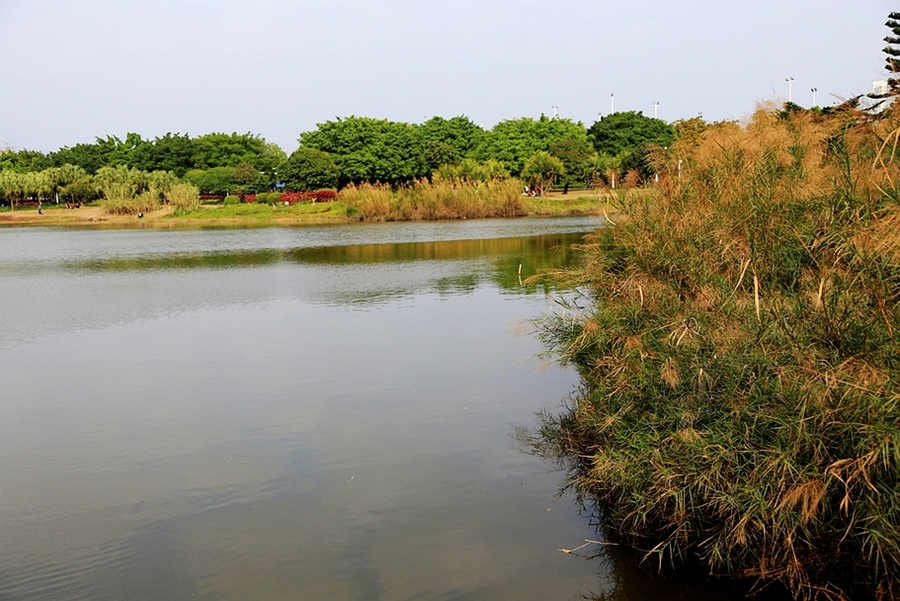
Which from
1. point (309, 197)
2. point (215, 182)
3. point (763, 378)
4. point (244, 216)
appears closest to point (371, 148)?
point (309, 197)

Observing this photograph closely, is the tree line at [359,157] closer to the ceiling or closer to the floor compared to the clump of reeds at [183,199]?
closer to the ceiling

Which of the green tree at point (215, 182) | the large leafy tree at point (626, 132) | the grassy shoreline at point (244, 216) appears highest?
the large leafy tree at point (626, 132)

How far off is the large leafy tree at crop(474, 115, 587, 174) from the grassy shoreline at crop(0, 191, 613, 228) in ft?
33.3

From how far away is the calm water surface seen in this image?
6164 millimetres

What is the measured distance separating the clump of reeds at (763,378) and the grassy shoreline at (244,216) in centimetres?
3656

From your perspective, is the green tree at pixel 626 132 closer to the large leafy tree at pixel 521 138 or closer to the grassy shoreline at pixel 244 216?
the large leafy tree at pixel 521 138

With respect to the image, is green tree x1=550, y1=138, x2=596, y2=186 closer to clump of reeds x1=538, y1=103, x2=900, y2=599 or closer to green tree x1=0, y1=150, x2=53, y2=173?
green tree x1=0, y1=150, x2=53, y2=173

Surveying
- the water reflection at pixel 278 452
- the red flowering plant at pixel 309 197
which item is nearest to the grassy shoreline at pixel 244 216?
the red flowering plant at pixel 309 197

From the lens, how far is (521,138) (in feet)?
214

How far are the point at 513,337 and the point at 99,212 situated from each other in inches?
1881

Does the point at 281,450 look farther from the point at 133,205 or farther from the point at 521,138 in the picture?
the point at 521,138

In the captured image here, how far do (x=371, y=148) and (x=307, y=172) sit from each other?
18.4 feet

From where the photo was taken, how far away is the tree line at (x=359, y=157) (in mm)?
55406

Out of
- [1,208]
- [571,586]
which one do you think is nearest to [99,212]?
[1,208]
